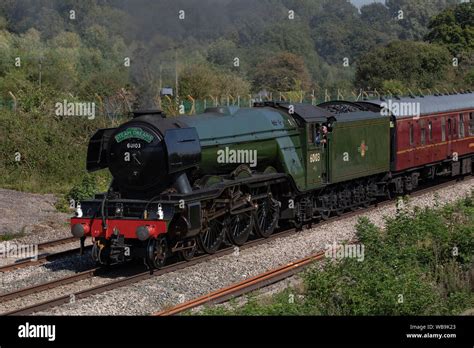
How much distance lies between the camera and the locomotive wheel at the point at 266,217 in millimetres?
17344

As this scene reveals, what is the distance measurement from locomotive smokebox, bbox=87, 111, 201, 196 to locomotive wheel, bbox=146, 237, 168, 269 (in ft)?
3.34

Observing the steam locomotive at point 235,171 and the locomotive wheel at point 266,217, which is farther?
the locomotive wheel at point 266,217

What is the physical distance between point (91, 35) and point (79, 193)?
2360 centimetres

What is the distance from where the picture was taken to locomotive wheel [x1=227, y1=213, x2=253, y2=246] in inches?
642

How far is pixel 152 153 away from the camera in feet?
47.0

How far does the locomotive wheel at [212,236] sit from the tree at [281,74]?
39.3 meters

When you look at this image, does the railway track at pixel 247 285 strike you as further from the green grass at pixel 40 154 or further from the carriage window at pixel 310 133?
the green grass at pixel 40 154

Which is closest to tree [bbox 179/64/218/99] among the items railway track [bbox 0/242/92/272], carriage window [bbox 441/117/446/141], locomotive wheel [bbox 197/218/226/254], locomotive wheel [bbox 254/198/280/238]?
carriage window [bbox 441/117/446/141]

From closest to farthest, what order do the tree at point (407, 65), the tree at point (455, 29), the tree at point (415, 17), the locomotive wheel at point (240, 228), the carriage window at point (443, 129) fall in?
the locomotive wheel at point (240, 228) < the carriage window at point (443, 129) < the tree at point (407, 65) < the tree at point (455, 29) < the tree at point (415, 17)

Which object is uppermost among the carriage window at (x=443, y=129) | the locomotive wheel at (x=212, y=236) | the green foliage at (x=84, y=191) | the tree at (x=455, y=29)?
the tree at (x=455, y=29)

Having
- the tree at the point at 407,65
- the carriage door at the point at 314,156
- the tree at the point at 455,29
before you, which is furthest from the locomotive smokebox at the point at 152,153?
the tree at the point at 455,29

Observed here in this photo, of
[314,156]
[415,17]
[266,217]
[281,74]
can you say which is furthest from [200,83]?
[415,17]

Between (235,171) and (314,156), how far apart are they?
3.57 m

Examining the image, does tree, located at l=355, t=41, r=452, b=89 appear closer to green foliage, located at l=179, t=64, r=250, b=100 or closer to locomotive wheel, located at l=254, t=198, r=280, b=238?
green foliage, located at l=179, t=64, r=250, b=100
